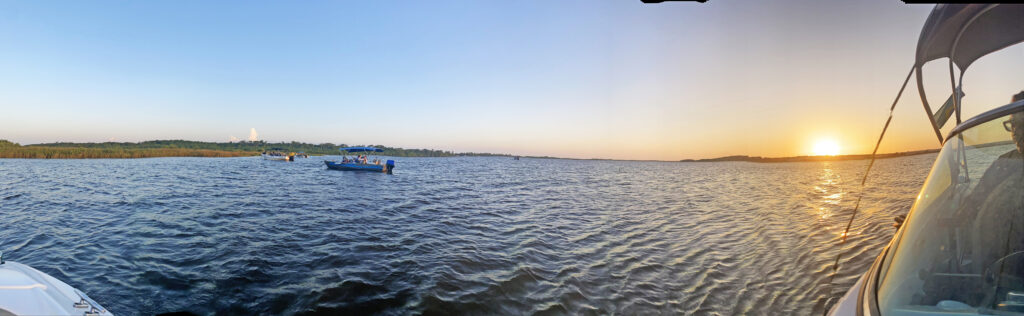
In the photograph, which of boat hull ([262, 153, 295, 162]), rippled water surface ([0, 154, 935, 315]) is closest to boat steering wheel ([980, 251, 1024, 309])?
rippled water surface ([0, 154, 935, 315])

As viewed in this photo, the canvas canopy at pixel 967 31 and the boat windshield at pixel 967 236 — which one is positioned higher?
the canvas canopy at pixel 967 31

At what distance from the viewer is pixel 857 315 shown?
8.07 feet

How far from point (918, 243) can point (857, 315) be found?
0.61m

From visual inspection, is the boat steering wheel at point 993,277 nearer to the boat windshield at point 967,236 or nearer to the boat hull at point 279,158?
the boat windshield at point 967,236

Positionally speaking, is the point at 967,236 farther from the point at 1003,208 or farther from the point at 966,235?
the point at 1003,208

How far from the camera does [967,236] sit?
7.07ft

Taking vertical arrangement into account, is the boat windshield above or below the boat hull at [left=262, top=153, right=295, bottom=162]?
above

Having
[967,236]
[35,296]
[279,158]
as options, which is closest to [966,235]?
[967,236]

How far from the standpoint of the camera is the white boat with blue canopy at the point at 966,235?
1.92 metres

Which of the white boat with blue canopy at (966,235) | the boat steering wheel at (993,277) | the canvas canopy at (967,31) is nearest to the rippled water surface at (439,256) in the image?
the white boat with blue canopy at (966,235)

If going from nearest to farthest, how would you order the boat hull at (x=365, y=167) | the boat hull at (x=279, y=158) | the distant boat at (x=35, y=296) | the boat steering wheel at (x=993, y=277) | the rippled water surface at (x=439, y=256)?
the boat steering wheel at (x=993, y=277) < the distant boat at (x=35, y=296) < the rippled water surface at (x=439, y=256) < the boat hull at (x=365, y=167) < the boat hull at (x=279, y=158)

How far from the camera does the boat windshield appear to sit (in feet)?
6.28

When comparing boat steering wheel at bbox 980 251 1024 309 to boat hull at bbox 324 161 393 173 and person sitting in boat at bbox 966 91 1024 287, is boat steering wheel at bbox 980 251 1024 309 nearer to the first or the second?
person sitting in boat at bbox 966 91 1024 287

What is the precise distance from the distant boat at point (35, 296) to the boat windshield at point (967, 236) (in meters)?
6.44
